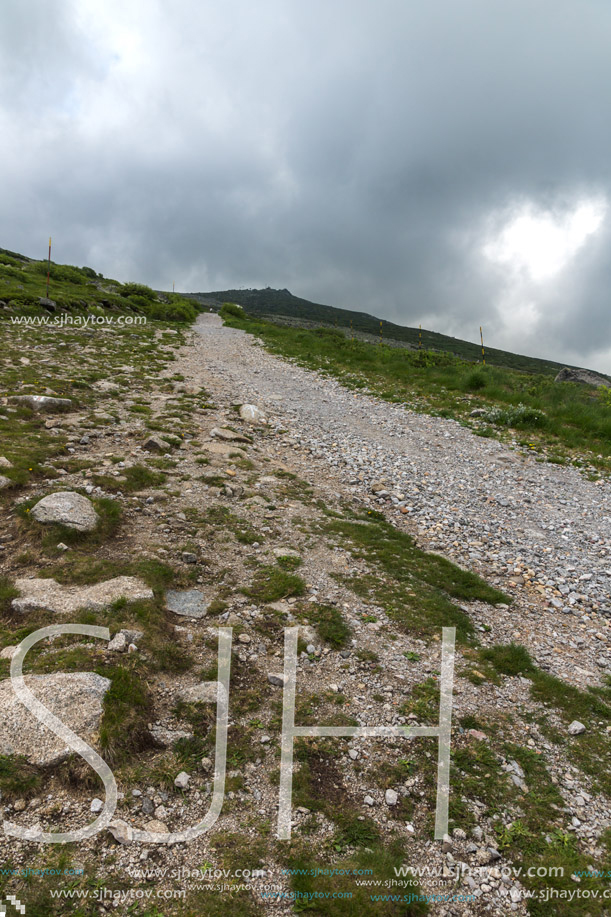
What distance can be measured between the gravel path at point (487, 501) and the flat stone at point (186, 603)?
218 inches

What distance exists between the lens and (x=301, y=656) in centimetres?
636

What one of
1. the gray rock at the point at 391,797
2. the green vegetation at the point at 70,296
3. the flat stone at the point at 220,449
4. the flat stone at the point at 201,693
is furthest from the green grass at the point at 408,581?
the green vegetation at the point at 70,296

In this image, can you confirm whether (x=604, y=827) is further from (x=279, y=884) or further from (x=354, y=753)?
(x=279, y=884)

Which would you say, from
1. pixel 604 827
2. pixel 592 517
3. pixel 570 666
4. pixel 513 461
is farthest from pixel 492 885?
pixel 513 461

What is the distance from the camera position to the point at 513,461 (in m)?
15.9

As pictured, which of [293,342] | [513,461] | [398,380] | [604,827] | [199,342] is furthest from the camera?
[293,342]

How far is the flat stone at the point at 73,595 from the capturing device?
5918 millimetres

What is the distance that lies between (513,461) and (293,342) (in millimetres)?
31768

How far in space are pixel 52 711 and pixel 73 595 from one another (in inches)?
79.6

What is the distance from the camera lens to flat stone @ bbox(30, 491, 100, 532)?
308 inches

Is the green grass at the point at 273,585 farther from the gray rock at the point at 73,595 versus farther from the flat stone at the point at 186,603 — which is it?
the gray rock at the point at 73,595

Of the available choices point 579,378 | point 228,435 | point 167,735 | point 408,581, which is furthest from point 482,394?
point 167,735

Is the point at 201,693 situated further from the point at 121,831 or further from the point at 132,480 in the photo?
the point at 132,480

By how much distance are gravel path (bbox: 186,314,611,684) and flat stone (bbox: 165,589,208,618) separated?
5527 millimetres
